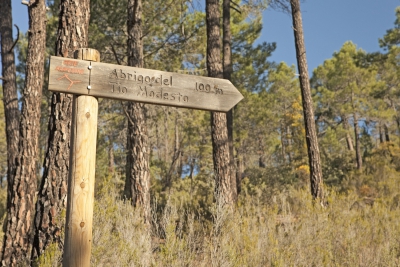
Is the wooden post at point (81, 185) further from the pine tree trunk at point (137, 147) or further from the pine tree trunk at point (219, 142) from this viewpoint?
the pine tree trunk at point (219, 142)

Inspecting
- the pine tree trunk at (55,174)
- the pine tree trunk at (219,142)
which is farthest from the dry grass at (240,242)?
the pine tree trunk at (219,142)

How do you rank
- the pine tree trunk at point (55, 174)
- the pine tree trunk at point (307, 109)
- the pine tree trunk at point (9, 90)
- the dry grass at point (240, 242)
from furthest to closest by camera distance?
the pine tree trunk at point (307, 109)
the pine tree trunk at point (9, 90)
the pine tree trunk at point (55, 174)
the dry grass at point (240, 242)

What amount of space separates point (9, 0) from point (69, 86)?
7.76 meters

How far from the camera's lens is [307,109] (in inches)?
385

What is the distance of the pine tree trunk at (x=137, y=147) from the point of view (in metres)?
7.46

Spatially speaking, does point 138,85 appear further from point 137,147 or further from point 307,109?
point 307,109

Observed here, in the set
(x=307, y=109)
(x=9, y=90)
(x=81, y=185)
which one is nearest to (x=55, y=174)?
(x=81, y=185)

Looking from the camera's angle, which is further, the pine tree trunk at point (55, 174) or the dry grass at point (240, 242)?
the pine tree trunk at point (55, 174)

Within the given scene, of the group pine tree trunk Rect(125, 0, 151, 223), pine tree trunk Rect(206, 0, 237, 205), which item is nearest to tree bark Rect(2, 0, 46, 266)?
pine tree trunk Rect(125, 0, 151, 223)

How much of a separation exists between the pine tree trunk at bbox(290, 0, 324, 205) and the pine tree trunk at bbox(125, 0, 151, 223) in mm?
3715

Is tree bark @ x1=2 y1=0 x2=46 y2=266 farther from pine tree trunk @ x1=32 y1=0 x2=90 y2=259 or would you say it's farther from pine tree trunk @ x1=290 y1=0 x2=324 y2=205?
pine tree trunk @ x1=290 y1=0 x2=324 y2=205

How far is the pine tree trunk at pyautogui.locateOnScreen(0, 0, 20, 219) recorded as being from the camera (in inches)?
353

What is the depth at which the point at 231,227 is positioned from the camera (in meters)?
5.11

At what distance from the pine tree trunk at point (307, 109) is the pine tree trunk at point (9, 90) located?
619cm
